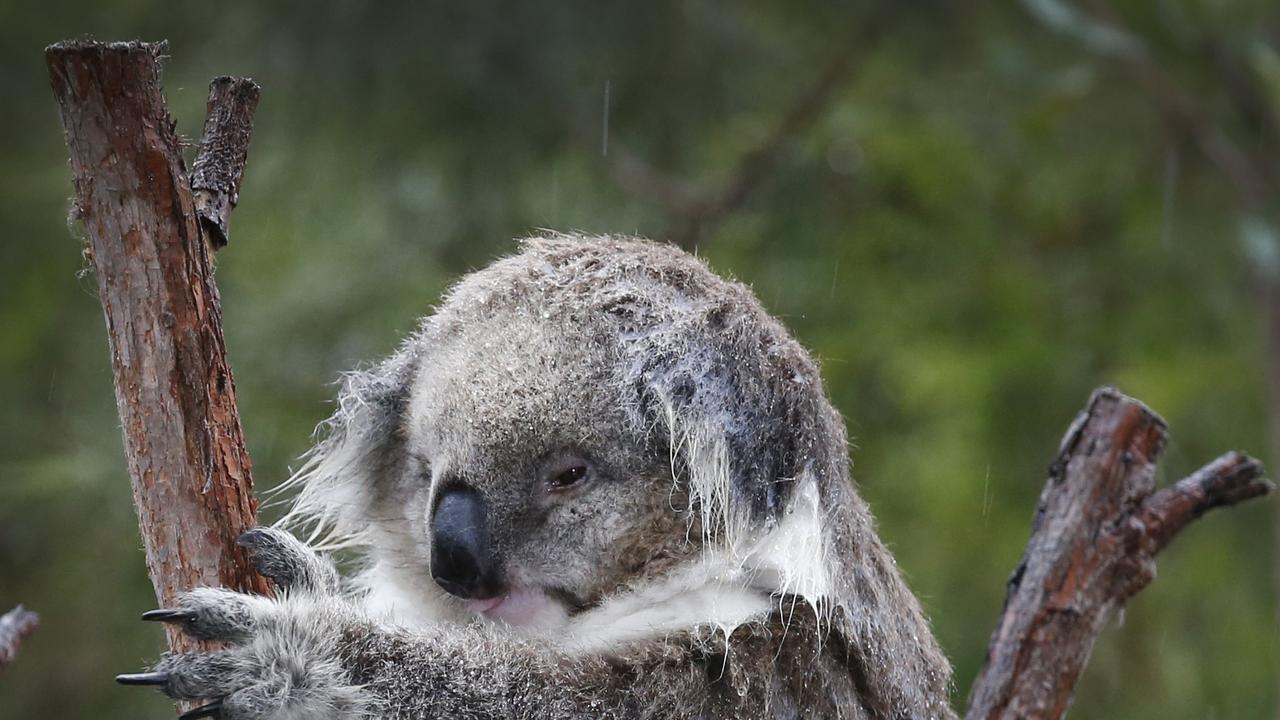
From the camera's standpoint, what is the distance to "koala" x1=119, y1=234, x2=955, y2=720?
1.72 meters

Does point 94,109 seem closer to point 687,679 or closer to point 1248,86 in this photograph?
point 687,679

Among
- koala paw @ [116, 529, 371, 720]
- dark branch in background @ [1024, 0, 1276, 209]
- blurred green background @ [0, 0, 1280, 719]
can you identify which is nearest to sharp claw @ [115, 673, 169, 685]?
koala paw @ [116, 529, 371, 720]

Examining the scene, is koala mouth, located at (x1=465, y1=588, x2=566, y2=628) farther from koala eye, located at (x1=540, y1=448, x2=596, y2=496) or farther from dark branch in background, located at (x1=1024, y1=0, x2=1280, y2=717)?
dark branch in background, located at (x1=1024, y1=0, x2=1280, y2=717)

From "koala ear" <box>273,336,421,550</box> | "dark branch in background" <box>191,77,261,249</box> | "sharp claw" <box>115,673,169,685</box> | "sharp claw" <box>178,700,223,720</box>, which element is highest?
"dark branch in background" <box>191,77,261,249</box>

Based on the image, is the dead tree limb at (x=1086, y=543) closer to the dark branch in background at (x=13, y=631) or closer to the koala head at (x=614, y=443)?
the koala head at (x=614, y=443)

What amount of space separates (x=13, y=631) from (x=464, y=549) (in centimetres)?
88

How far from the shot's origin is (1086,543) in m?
2.77

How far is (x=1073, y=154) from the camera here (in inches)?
193

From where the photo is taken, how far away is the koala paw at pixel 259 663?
1.64 metres

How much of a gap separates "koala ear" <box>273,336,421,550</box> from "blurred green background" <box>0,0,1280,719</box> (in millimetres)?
2258

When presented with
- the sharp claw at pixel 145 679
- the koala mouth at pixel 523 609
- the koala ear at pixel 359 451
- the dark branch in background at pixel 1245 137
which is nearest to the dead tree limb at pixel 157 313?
the sharp claw at pixel 145 679

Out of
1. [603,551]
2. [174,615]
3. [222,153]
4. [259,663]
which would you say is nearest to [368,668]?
[259,663]

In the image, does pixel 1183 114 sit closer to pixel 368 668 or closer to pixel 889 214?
pixel 889 214

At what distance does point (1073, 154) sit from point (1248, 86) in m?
0.73
